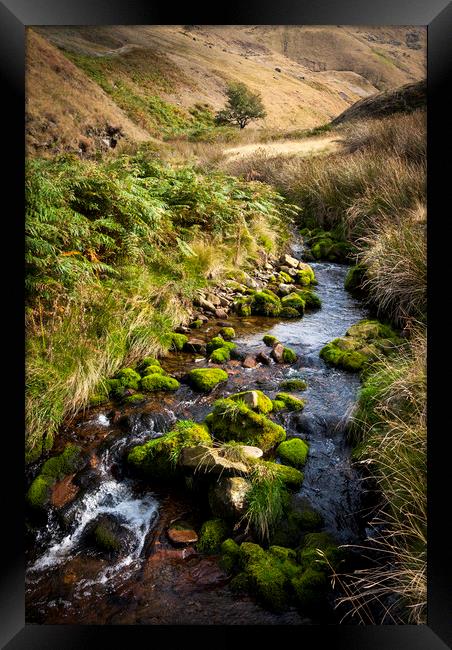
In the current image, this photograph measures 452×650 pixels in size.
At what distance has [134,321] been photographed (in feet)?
11.3

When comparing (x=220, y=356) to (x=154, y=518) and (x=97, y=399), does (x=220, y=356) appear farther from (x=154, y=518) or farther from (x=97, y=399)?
(x=154, y=518)

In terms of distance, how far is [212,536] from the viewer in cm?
191

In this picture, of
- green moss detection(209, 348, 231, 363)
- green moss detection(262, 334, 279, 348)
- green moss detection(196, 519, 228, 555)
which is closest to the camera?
green moss detection(196, 519, 228, 555)

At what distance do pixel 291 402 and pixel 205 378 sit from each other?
0.64 metres

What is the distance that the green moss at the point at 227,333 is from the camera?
13.0ft

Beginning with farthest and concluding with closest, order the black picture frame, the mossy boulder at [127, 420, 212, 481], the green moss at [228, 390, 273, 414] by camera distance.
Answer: the green moss at [228, 390, 273, 414]
the mossy boulder at [127, 420, 212, 481]
the black picture frame

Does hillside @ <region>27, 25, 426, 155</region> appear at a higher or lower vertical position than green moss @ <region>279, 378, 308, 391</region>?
higher

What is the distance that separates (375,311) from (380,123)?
169 inches

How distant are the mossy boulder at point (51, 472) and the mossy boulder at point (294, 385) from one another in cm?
147

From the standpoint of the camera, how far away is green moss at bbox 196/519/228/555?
188cm

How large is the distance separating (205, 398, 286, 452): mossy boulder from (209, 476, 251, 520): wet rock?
40 centimetres

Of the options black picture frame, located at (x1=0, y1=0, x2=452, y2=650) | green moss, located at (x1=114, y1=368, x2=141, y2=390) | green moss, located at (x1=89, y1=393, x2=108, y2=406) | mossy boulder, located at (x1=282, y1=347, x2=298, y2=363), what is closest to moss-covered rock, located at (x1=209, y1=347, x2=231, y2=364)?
mossy boulder, located at (x1=282, y1=347, x2=298, y2=363)

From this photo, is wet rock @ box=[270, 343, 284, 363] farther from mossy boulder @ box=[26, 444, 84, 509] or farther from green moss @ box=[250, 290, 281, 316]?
mossy boulder @ box=[26, 444, 84, 509]
